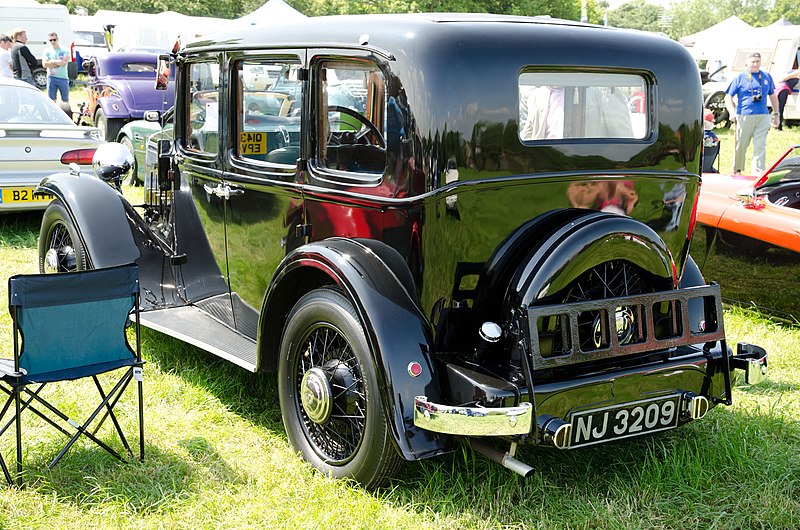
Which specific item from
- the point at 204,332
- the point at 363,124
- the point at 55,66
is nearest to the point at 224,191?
the point at 204,332

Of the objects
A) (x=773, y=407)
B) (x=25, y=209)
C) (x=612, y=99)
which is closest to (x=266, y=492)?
(x=612, y=99)

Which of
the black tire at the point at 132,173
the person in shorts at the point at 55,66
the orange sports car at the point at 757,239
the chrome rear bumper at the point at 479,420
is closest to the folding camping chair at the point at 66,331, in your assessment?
the chrome rear bumper at the point at 479,420

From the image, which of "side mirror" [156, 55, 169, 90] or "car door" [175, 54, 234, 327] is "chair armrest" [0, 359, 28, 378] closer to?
"car door" [175, 54, 234, 327]

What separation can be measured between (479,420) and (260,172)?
1737 mm

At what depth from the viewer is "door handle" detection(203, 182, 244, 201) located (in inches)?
168

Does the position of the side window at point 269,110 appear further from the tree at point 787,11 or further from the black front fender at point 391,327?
the tree at point 787,11

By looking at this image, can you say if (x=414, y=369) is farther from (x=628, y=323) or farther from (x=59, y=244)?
(x=59, y=244)

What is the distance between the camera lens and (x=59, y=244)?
211 inches

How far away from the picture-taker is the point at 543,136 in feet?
11.6

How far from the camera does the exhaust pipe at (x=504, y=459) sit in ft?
9.84

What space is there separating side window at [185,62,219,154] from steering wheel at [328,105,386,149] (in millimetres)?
954

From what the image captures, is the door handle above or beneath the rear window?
beneath

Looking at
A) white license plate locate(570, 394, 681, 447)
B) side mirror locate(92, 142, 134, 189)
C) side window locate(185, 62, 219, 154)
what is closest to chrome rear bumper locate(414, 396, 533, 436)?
white license plate locate(570, 394, 681, 447)

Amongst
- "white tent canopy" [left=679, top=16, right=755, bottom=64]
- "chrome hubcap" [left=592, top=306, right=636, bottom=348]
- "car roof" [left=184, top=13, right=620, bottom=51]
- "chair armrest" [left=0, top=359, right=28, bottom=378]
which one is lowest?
"chair armrest" [left=0, top=359, right=28, bottom=378]
